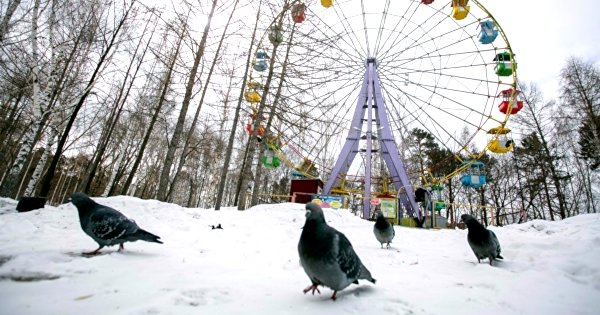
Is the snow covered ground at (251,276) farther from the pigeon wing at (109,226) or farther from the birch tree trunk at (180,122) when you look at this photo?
the birch tree trunk at (180,122)

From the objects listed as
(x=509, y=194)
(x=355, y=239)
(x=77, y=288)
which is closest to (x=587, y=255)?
(x=355, y=239)

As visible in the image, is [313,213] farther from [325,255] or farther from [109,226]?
[109,226]

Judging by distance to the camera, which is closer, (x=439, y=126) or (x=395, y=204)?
(x=395, y=204)

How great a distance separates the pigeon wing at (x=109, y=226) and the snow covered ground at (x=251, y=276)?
246 mm

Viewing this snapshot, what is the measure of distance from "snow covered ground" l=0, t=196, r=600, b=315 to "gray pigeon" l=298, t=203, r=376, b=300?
0.71 feet

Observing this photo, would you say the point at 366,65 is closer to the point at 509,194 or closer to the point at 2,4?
the point at 2,4

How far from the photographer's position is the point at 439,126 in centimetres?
1505

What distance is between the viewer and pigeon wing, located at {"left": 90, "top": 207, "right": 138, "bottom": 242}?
3.26 meters

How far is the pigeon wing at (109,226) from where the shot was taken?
3262 mm

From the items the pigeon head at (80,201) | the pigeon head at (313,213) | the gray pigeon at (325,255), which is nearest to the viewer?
the gray pigeon at (325,255)

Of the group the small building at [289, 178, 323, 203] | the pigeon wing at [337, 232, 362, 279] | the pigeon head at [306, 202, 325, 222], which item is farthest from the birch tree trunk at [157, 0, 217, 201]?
the small building at [289, 178, 323, 203]

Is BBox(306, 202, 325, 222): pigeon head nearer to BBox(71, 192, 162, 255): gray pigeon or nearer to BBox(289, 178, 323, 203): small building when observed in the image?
BBox(71, 192, 162, 255): gray pigeon

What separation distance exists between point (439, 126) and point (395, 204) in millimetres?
5864

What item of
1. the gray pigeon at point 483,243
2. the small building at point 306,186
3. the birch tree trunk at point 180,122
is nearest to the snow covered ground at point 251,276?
the gray pigeon at point 483,243
